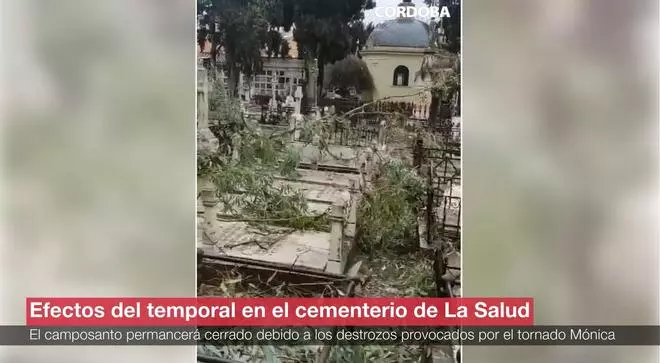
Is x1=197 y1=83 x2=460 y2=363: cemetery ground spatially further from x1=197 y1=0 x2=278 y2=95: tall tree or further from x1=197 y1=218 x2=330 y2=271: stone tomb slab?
x1=197 y1=0 x2=278 y2=95: tall tree

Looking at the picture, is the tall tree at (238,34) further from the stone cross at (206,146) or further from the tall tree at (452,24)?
the tall tree at (452,24)

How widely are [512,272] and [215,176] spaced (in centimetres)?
76

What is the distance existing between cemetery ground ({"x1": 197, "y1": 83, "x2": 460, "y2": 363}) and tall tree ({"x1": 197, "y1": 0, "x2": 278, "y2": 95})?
0.13 meters

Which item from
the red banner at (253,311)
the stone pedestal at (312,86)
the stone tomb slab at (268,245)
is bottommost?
the red banner at (253,311)

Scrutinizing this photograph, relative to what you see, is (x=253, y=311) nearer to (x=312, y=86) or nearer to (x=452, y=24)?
(x=312, y=86)

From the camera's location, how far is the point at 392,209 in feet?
4.16

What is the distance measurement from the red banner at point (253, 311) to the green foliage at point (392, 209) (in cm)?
15

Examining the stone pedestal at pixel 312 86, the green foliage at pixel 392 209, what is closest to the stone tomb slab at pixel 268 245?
the green foliage at pixel 392 209

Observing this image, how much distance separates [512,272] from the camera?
4.19 ft

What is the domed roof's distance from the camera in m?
1.24

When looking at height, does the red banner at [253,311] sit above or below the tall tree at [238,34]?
below

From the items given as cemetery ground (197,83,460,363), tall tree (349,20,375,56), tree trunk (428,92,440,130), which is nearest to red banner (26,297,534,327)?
cemetery ground (197,83,460,363)

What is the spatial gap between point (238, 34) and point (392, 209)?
56 centimetres

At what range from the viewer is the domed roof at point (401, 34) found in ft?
4.08
